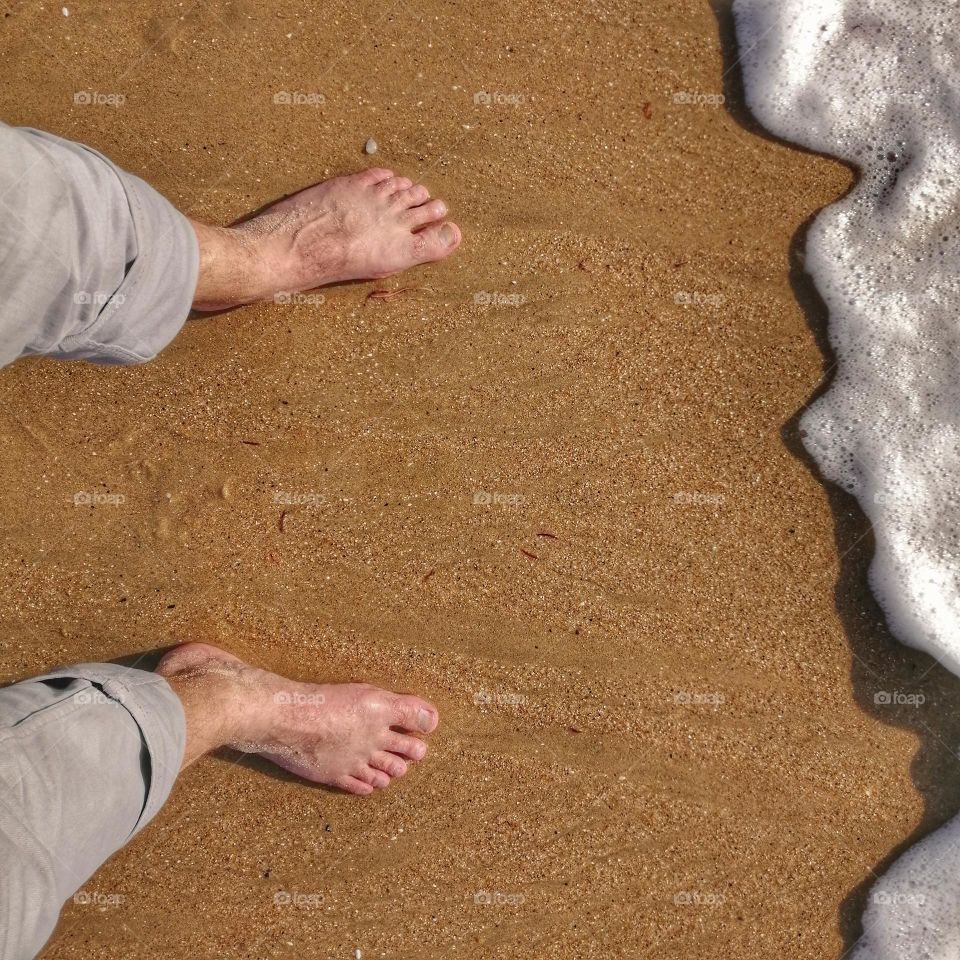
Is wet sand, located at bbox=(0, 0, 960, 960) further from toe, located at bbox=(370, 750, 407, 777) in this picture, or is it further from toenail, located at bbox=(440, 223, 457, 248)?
toe, located at bbox=(370, 750, 407, 777)

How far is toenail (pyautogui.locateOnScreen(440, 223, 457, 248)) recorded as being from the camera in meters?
1.93

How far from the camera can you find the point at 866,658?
6.41 feet

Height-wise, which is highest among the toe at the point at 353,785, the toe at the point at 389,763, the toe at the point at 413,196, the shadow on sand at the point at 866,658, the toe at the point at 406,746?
the toe at the point at 413,196

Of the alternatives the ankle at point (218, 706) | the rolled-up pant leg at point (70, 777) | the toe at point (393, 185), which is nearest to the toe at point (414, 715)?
the ankle at point (218, 706)

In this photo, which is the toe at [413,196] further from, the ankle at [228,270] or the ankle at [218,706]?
the ankle at [218,706]

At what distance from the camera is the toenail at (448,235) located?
6.34ft

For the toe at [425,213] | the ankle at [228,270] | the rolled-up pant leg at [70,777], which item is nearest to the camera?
the rolled-up pant leg at [70,777]

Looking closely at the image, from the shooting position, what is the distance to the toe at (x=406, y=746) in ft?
6.37

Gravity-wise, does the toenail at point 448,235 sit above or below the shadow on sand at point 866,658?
above

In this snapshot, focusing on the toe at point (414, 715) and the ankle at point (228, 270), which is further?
the toe at point (414, 715)

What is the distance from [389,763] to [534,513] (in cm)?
79

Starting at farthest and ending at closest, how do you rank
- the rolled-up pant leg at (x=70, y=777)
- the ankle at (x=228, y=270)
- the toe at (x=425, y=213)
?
the toe at (x=425, y=213) < the ankle at (x=228, y=270) < the rolled-up pant leg at (x=70, y=777)

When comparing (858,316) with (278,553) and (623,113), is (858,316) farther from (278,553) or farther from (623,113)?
(278,553)

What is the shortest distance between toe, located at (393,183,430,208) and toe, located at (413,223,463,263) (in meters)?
0.08
